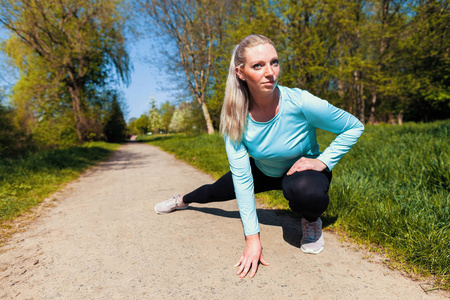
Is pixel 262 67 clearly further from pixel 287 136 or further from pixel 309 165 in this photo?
pixel 309 165

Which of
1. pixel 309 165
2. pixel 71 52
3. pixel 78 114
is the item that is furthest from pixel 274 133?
pixel 78 114

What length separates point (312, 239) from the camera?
2.12 metres

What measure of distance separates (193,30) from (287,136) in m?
17.4

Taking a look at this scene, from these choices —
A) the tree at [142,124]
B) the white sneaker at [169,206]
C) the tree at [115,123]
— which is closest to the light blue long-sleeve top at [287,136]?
the white sneaker at [169,206]

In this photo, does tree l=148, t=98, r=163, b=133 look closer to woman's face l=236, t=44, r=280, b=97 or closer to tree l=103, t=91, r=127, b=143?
tree l=103, t=91, r=127, b=143

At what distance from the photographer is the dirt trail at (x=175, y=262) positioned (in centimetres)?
164

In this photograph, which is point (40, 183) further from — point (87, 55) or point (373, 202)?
point (87, 55)

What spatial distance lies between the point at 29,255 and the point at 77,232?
0.50 meters

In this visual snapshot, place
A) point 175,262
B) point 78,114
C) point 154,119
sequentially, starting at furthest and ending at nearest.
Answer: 1. point 154,119
2. point 78,114
3. point 175,262

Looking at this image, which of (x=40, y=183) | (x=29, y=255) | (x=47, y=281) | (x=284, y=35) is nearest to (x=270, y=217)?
(x=47, y=281)

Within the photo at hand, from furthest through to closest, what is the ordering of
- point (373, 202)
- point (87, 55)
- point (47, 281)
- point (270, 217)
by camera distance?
point (87, 55)
point (270, 217)
point (373, 202)
point (47, 281)

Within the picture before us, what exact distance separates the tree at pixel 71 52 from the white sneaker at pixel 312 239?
13.7 metres

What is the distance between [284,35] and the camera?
47.3 feet

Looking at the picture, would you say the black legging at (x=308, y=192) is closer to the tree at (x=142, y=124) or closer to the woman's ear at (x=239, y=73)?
the woman's ear at (x=239, y=73)
